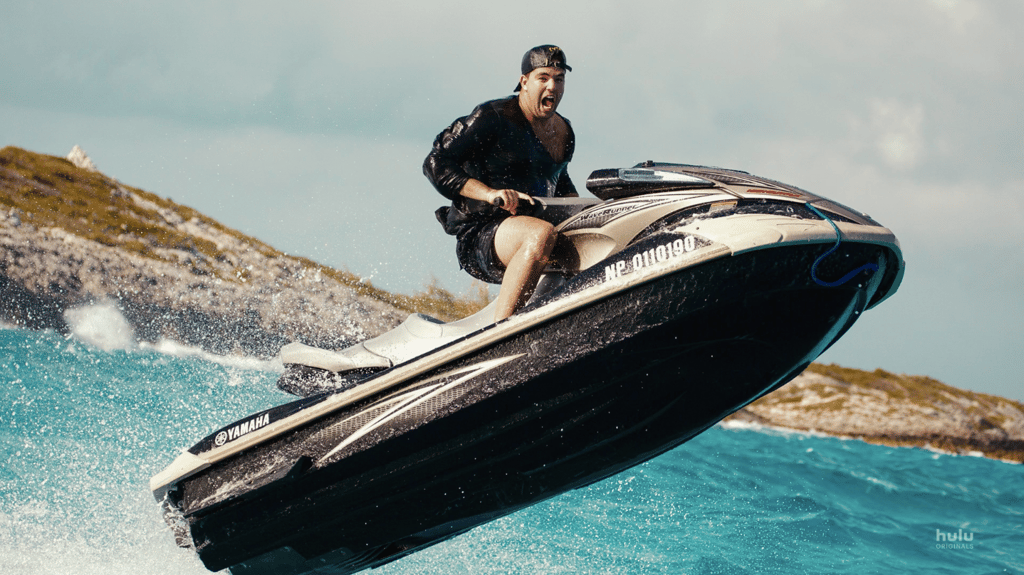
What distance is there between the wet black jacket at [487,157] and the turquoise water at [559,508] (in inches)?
75.9

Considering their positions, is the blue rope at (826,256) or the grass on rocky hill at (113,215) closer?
the blue rope at (826,256)

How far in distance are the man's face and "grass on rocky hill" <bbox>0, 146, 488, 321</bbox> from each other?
10319mm

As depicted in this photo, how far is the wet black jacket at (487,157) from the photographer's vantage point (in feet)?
9.02

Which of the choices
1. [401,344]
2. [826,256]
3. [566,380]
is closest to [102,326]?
[401,344]

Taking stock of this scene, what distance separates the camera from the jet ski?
2.24 m

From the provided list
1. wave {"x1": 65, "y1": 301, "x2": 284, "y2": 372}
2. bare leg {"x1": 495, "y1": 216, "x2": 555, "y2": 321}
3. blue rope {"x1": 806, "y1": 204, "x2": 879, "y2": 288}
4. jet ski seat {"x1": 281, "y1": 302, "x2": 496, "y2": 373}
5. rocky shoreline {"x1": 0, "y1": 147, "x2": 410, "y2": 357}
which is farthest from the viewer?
rocky shoreline {"x1": 0, "y1": 147, "x2": 410, "y2": 357}

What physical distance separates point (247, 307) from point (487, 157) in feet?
45.3

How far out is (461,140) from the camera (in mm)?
2752

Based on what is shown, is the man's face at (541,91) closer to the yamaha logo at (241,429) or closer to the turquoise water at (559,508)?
the yamaha logo at (241,429)

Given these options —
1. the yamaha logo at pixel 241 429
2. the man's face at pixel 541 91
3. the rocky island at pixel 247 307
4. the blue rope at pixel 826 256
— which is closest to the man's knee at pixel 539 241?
the man's face at pixel 541 91

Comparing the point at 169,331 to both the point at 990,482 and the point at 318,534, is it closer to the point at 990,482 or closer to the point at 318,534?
the point at 318,534

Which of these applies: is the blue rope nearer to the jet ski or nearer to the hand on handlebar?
the jet ski

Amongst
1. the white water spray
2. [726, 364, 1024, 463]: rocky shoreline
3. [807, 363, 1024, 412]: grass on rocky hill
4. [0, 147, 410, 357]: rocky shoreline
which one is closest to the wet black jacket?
[0, 147, 410, 357]: rocky shoreline

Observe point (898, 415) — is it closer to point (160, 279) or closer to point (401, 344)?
point (401, 344)
